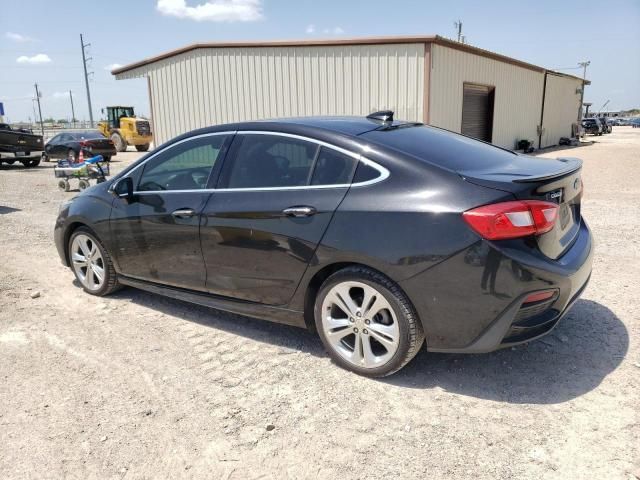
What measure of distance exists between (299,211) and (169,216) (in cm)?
125

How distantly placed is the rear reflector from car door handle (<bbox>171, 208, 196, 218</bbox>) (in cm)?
233

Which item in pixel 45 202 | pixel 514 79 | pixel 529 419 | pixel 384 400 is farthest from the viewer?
pixel 514 79

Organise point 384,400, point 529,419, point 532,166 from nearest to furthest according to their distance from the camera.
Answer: point 529,419 < point 384,400 < point 532,166

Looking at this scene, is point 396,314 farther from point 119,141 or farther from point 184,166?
point 119,141

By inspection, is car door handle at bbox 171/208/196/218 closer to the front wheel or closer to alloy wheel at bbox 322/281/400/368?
alloy wheel at bbox 322/281/400/368

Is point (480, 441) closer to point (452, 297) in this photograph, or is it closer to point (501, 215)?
point (452, 297)

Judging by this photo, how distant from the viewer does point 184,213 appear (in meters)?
3.85

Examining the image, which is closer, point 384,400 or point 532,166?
point 384,400

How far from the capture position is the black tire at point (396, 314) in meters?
2.97

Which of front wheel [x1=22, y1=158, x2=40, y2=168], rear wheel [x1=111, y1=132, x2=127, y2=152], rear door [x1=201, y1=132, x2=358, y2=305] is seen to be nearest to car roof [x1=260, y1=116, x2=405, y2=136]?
rear door [x1=201, y1=132, x2=358, y2=305]

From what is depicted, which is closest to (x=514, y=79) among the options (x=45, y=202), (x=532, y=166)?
(x=45, y=202)

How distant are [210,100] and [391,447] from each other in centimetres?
1503

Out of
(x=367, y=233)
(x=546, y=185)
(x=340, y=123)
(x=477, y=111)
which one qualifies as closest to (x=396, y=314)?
(x=367, y=233)

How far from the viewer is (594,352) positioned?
11.3 feet
